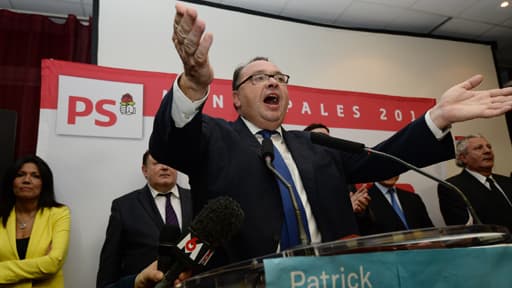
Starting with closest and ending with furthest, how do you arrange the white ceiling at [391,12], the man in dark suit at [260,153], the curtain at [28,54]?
the man in dark suit at [260,153]
the curtain at [28,54]
the white ceiling at [391,12]

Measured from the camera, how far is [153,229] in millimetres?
2090

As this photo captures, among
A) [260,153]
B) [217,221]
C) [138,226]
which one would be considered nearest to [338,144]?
[260,153]

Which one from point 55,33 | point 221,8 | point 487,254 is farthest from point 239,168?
point 55,33

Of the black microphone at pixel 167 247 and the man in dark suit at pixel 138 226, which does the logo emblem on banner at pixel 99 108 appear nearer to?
the man in dark suit at pixel 138 226

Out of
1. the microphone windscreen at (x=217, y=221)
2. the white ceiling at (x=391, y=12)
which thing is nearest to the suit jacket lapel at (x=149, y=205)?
the microphone windscreen at (x=217, y=221)

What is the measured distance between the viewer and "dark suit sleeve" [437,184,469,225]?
9.58ft

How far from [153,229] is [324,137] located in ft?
4.75

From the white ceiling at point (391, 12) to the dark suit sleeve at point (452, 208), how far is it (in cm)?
179

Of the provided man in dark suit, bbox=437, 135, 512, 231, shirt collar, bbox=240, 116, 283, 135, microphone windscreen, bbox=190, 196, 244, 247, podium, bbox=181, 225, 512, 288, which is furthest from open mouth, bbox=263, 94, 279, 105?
man in dark suit, bbox=437, 135, 512, 231

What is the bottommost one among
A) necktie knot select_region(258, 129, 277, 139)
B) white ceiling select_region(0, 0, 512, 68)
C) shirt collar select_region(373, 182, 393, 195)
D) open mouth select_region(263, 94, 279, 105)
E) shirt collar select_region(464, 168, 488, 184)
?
shirt collar select_region(373, 182, 393, 195)

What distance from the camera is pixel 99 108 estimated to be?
98.5 inches

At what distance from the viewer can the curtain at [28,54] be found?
301 centimetres

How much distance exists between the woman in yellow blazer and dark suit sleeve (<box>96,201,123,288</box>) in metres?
0.25

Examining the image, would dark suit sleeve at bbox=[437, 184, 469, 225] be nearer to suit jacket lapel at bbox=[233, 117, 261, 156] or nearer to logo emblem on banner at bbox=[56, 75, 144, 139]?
suit jacket lapel at bbox=[233, 117, 261, 156]
